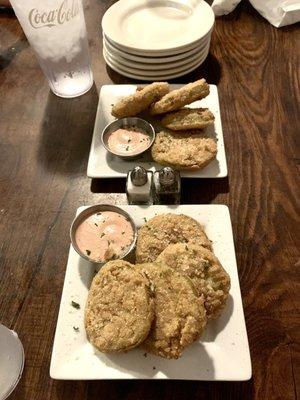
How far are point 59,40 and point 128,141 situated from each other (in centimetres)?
62

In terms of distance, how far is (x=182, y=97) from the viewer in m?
1.79

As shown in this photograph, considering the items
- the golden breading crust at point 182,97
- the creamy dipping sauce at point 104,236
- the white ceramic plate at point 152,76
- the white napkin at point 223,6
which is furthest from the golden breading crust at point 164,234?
the white napkin at point 223,6

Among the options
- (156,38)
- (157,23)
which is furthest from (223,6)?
(156,38)

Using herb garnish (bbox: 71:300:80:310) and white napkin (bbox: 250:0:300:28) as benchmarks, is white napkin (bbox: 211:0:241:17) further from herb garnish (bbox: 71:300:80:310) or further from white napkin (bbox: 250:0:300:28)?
herb garnish (bbox: 71:300:80:310)

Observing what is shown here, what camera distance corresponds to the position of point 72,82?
6.95 feet

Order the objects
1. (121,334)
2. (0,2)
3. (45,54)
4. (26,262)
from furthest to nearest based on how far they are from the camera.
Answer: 1. (0,2)
2. (45,54)
3. (26,262)
4. (121,334)

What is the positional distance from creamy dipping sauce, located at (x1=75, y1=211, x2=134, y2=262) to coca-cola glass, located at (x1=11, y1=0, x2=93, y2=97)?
36.6 inches

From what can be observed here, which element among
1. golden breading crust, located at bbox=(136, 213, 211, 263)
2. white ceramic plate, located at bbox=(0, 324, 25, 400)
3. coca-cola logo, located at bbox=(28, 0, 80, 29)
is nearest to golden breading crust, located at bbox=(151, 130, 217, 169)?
golden breading crust, located at bbox=(136, 213, 211, 263)

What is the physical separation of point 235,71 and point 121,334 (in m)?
1.68

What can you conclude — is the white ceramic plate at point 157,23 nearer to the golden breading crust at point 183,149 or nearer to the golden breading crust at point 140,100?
the golden breading crust at point 140,100

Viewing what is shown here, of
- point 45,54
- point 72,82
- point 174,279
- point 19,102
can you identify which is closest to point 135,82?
point 72,82

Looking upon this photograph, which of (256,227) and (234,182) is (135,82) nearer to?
(234,182)

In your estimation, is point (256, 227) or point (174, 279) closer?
point (174, 279)

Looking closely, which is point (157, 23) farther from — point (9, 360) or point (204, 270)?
point (9, 360)
